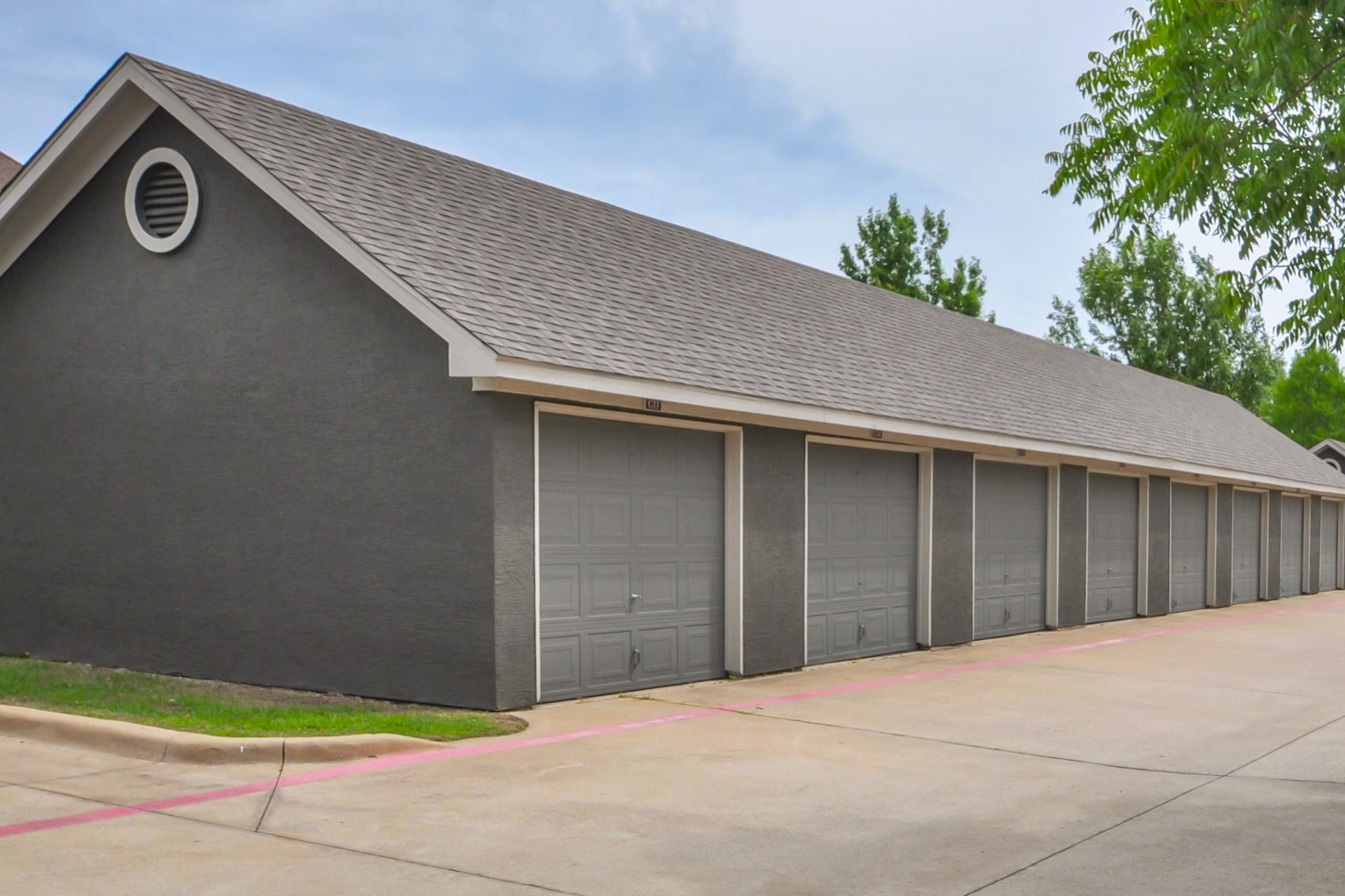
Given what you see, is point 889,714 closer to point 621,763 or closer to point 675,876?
point 621,763

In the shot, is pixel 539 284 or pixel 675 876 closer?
pixel 675 876

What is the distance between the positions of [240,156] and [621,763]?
6.64 m

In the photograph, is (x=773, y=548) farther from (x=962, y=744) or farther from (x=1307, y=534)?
(x=1307, y=534)

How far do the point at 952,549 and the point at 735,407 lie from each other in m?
5.95

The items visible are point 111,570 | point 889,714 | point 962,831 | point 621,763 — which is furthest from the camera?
point 111,570

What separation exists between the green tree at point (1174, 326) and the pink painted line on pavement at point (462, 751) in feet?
177

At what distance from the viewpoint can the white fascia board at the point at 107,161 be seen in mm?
10570

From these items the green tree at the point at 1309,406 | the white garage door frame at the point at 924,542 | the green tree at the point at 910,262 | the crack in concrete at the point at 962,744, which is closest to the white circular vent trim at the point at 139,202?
the crack in concrete at the point at 962,744

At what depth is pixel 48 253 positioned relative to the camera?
46.0 ft

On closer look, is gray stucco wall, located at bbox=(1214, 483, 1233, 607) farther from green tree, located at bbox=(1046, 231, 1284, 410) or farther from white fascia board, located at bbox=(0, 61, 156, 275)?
green tree, located at bbox=(1046, 231, 1284, 410)

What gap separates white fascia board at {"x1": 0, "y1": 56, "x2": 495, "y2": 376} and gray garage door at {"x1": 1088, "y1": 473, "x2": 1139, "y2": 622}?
1480cm

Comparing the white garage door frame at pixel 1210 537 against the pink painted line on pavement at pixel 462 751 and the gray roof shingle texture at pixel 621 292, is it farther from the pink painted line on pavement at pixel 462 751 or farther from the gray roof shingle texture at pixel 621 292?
the pink painted line on pavement at pixel 462 751

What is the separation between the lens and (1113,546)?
23.1 meters

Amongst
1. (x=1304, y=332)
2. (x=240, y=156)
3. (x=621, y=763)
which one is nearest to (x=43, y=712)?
(x=621, y=763)
